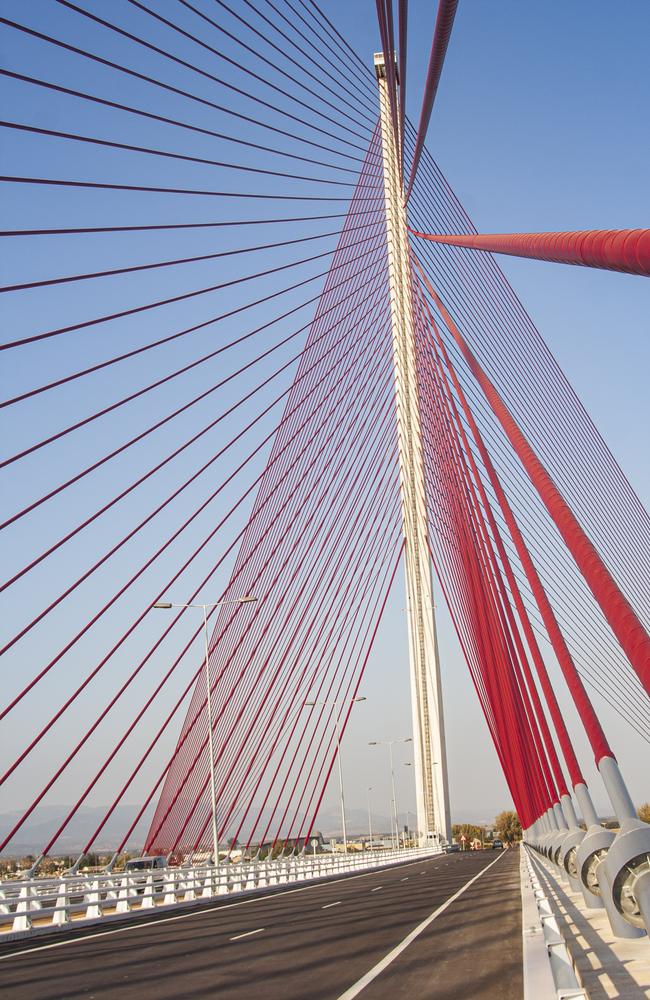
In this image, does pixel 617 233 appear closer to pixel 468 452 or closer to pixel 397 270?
pixel 468 452

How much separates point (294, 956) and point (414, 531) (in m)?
47.4

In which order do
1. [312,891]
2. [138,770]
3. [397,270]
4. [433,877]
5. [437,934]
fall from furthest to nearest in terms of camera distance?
[397,270] < [433,877] < [312,891] < [138,770] < [437,934]

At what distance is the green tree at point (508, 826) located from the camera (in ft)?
506

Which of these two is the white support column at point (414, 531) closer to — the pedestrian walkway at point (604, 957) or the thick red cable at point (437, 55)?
the thick red cable at point (437, 55)

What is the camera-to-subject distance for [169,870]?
29.0 m

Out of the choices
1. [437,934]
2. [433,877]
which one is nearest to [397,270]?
[433,877]

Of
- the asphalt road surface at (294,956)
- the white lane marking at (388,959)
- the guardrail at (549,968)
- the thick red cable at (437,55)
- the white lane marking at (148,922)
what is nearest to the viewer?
the guardrail at (549,968)

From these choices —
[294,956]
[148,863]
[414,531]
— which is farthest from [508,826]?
[294,956]

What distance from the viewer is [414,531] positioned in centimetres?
6066

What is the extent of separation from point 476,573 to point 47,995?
83.2 feet

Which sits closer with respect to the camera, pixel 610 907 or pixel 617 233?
pixel 617 233

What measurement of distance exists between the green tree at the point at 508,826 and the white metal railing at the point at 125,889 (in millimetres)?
113480

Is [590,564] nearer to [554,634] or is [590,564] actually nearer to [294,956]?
[294,956]

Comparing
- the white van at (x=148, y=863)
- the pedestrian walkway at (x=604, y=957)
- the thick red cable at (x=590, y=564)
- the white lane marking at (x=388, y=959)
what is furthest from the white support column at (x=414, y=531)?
the pedestrian walkway at (x=604, y=957)
